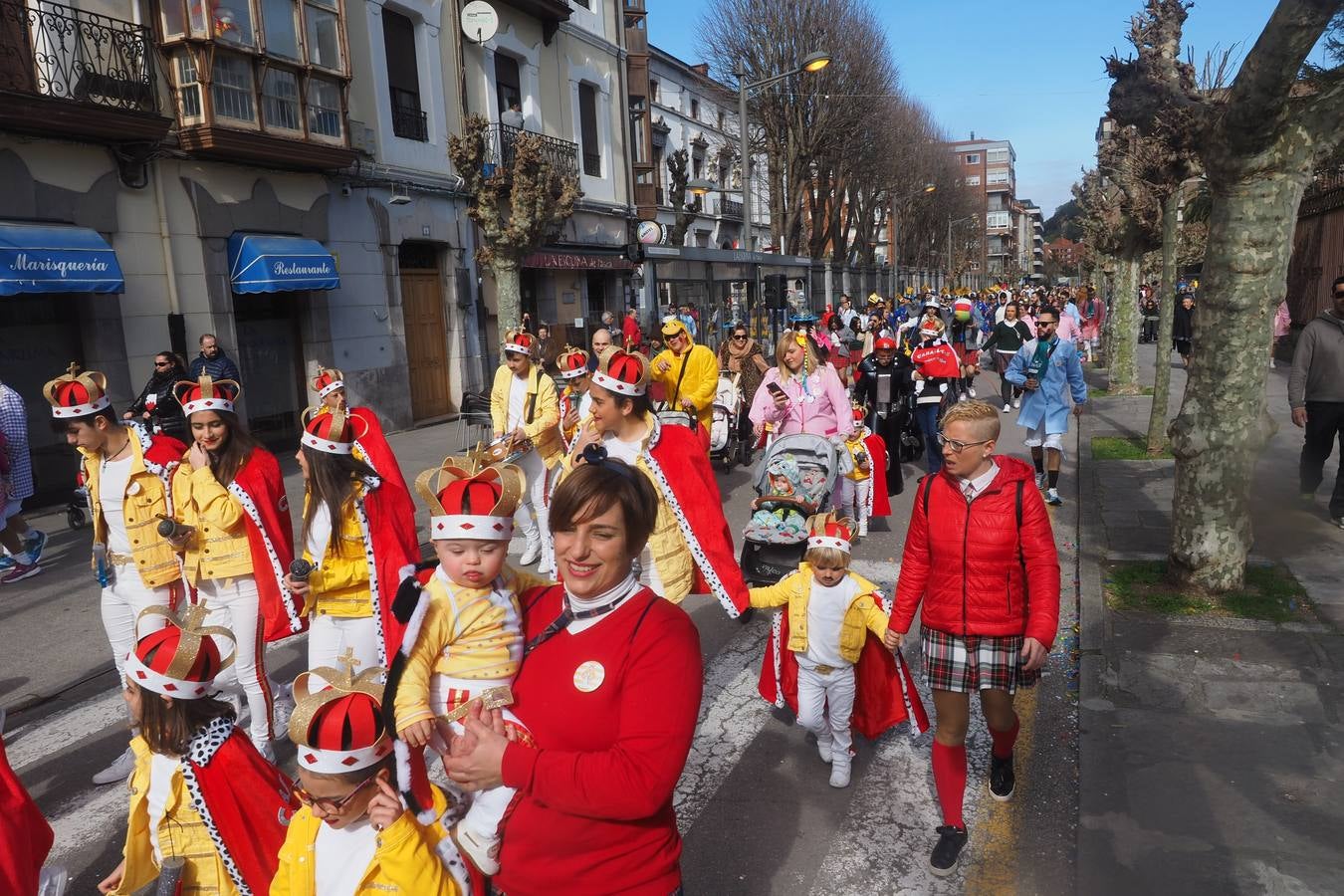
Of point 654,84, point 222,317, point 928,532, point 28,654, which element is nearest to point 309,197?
point 222,317

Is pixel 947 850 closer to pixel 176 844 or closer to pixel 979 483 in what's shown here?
pixel 979 483

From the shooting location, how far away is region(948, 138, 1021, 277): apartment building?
124875mm

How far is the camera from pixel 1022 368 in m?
9.29

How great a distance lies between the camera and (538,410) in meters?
7.72

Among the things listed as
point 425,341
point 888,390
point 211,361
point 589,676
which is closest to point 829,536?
point 589,676

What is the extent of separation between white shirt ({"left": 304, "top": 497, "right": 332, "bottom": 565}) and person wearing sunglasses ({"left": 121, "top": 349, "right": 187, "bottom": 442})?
7490mm

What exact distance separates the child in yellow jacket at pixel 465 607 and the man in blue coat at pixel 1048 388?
726 cm

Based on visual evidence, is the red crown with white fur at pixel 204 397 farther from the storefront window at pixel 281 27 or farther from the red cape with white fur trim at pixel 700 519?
the storefront window at pixel 281 27

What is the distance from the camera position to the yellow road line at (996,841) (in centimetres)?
346

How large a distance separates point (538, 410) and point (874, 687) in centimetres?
418

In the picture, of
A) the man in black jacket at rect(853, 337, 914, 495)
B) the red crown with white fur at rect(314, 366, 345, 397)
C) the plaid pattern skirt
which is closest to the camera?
the plaid pattern skirt

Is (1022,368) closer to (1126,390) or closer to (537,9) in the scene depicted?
(1126,390)

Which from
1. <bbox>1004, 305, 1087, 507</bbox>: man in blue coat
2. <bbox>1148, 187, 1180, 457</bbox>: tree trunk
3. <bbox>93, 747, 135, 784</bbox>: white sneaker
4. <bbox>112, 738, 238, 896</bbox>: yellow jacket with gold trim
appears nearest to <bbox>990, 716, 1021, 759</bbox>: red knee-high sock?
<bbox>112, 738, 238, 896</bbox>: yellow jacket with gold trim

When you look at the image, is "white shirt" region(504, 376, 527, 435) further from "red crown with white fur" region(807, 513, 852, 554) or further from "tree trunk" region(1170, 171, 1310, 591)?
"tree trunk" region(1170, 171, 1310, 591)
